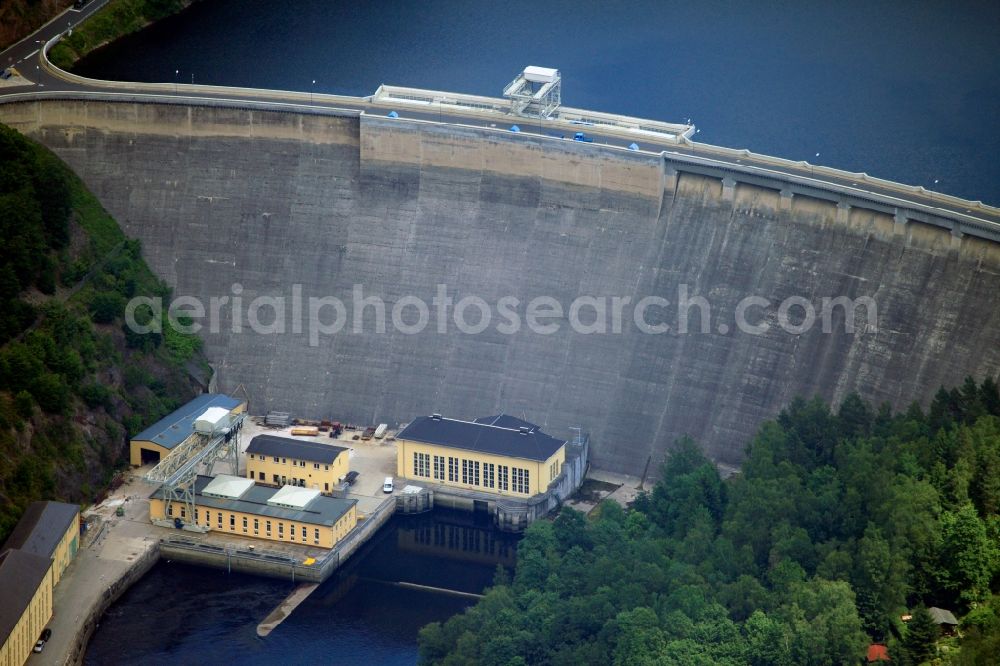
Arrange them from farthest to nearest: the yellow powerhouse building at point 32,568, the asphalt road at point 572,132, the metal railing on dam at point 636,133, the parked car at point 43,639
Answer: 1. the asphalt road at point 572,132
2. the metal railing on dam at point 636,133
3. the parked car at point 43,639
4. the yellow powerhouse building at point 32,568

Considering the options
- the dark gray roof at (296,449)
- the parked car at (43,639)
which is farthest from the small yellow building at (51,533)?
the dark gray roof at (296,449)

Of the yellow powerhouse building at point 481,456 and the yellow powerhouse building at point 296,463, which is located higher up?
the yellow powerhouse building at point 481,456

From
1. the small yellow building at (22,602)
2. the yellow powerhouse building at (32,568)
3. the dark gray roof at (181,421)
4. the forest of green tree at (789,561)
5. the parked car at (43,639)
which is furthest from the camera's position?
the dark gray roof at (181,421)

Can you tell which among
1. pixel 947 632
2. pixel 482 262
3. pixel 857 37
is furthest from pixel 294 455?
pixel 857 37

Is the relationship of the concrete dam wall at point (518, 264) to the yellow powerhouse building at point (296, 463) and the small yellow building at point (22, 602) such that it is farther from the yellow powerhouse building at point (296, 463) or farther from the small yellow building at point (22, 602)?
the small yellow building at point (22, 602)

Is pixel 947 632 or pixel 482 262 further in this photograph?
pixel 482 262

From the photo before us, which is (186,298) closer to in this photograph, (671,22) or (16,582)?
(16,582)

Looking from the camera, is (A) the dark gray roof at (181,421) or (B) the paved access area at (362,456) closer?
(B) the paved access area at (362,456)
